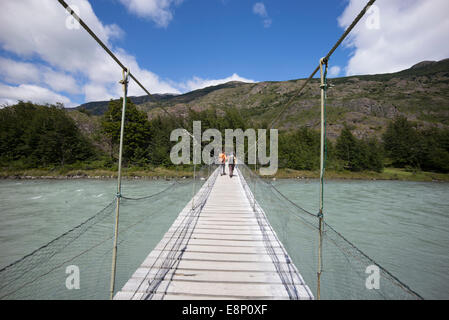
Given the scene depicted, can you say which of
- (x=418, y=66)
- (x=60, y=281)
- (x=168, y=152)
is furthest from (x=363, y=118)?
(x=418, y=66)

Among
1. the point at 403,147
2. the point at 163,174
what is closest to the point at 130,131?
the point at 163,174

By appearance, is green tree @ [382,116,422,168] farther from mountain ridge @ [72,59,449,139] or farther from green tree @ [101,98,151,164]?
green tree @ [101,98,151,164]

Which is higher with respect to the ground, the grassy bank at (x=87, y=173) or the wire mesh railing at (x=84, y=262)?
the grassy bank at (x=87, y=173)

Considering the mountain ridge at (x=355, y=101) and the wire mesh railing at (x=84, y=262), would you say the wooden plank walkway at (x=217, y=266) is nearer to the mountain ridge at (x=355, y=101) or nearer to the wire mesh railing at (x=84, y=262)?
the wire mesh railing at (x=84, y=262)

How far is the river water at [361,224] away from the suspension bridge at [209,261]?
0.72 meters

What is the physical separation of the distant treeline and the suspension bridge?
485 inches

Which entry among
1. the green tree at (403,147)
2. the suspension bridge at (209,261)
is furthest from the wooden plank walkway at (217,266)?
the green tree at (403,147)

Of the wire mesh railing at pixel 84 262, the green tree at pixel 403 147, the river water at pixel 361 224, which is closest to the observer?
the wire mesh railing at pixel 84 262

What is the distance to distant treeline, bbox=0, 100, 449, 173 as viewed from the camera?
798 inches

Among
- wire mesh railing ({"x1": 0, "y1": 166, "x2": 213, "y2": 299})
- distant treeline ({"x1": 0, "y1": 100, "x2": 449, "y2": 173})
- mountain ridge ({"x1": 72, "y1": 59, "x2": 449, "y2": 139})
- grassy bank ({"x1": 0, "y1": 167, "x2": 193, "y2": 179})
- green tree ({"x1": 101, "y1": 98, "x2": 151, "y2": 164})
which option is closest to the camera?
wire mesh railing ({"x1": 0, "y1": 166, "x2": 213, "y2": 299})

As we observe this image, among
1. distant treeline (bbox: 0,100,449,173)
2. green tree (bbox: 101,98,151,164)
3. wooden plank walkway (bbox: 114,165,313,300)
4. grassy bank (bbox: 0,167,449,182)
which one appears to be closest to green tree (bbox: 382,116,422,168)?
distant treeline (bbox: 0,100,449,173)

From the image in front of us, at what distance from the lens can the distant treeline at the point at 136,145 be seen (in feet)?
66.5

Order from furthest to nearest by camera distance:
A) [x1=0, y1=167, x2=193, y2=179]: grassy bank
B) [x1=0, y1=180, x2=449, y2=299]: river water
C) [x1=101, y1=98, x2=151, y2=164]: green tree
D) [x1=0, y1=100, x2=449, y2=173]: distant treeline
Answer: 1. [x1=101, y1=98, x2=151, y2=164]: green tree
2. [x1=0, y1=100, x2=449, y2=173]: distant treeline
3. [x1=0, y1=167, x2=193, y2=179]: grassy bank
4. [x1=0, y1=180, x2=449, y2=299]: river water

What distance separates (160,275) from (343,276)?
3909 mm
